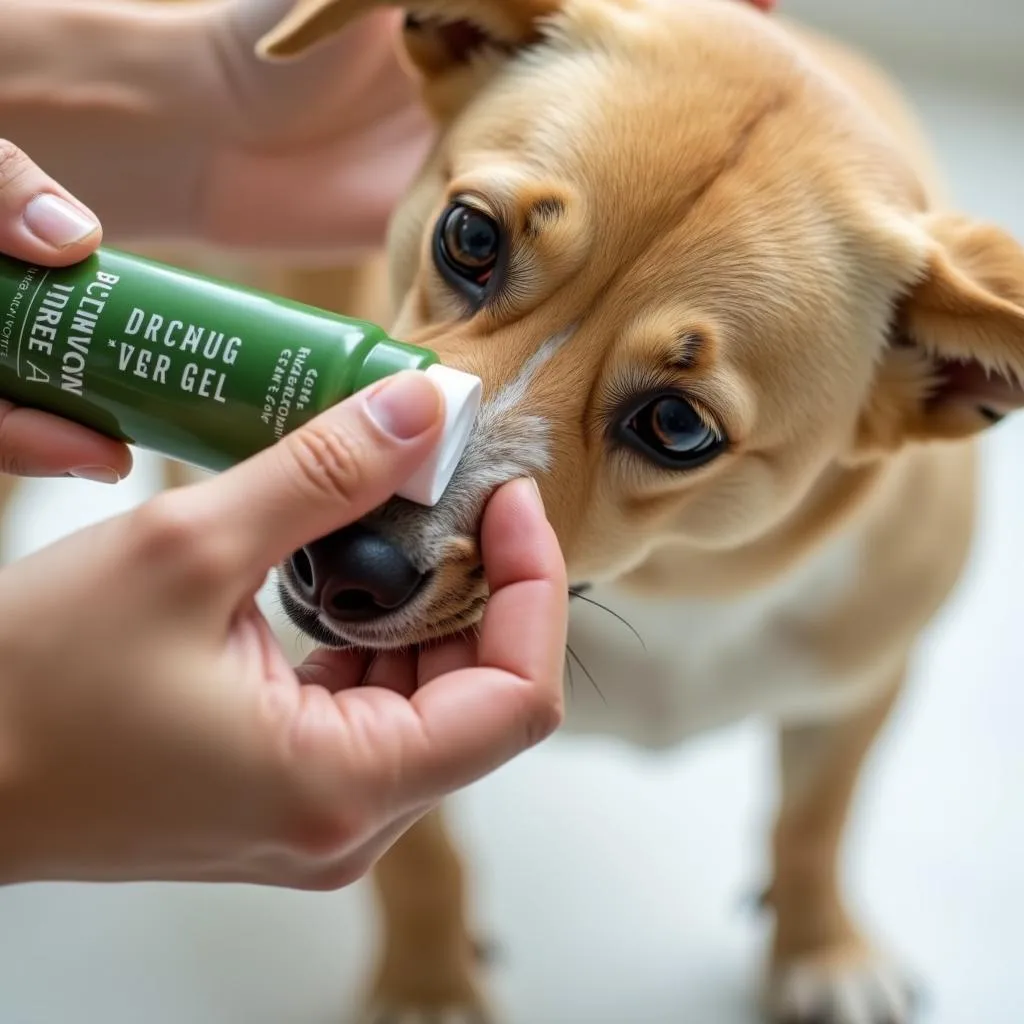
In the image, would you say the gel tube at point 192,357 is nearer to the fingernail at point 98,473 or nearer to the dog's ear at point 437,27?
the fingernail at point 98,473

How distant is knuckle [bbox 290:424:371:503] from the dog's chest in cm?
69

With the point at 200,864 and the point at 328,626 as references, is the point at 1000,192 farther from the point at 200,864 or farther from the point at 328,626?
the point at 200,864

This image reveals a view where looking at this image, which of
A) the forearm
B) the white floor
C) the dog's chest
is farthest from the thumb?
the white floor

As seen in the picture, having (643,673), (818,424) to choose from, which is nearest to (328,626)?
(818,424)

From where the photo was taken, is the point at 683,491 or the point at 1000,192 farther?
the point at 1000,192

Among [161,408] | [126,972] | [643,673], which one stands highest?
[161,408]

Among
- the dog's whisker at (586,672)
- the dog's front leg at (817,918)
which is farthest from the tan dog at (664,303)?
the dog's front leg at (817,918)

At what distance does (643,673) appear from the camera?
Answer: 173 centimetres

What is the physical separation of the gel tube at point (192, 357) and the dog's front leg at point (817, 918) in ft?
3.60

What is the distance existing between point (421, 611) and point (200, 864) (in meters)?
0.28

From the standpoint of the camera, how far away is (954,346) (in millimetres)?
1326

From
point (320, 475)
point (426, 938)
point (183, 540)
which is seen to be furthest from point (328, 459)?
point (426, 938)

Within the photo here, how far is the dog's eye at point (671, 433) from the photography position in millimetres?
1264

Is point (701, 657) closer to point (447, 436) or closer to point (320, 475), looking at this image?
point (447, 436)
